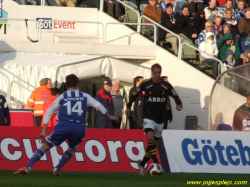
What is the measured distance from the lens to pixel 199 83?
22.3 m

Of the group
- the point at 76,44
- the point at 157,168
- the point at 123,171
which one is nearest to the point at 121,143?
the point at 123,171

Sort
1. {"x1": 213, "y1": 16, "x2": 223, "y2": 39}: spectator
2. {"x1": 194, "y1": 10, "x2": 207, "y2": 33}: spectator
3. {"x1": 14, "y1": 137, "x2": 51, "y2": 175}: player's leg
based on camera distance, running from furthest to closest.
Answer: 1. {"x1": 194, "y1": 10, "x2": 207, "y2": 33}: spectator
2. {"x1": 213, "y1": 16, "x2": 223, "y2": 39}: spectator
3. {"x1": 14, "y1": 137, "x2": 51, "y2": 175}: player's leg

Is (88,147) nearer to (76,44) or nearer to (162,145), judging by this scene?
(162,145)

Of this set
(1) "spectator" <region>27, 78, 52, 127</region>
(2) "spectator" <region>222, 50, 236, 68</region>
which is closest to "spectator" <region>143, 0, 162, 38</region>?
(2) "spectator" <region>222, 50, 236, 68</region>

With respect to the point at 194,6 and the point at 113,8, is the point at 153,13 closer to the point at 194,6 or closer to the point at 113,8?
the point at 113,8

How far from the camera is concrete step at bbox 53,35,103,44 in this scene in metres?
22.8

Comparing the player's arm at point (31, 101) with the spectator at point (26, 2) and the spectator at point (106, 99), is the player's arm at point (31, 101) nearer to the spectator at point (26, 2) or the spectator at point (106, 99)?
the spectator at point (106, 99)

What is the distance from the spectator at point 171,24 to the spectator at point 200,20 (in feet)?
1.90

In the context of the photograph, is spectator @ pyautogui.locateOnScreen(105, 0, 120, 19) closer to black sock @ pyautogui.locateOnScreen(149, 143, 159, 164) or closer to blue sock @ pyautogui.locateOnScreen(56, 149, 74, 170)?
black sock @ pyautogui.locateOnScreen(149, 143, 159, 164)

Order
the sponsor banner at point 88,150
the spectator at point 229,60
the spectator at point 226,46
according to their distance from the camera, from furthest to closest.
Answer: the spectator at point 226,46, the spectator at point 229,60, the sponsor banner at point 88,150

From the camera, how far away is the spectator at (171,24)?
22859 mm

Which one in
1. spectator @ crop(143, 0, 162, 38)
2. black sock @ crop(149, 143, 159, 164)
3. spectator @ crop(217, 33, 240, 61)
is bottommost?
black sock @ crop(149, 143, 159, 164)

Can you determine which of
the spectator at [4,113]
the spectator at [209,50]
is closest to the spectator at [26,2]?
the spectator at [209,50]

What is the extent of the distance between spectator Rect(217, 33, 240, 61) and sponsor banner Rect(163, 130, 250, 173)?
7.08 meters
